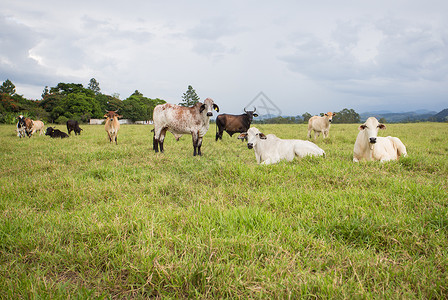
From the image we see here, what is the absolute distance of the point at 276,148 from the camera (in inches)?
248

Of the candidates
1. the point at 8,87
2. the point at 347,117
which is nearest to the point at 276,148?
the point at 347,117

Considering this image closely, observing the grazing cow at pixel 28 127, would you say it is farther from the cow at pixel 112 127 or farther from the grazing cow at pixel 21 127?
the cow at pixel 112 127

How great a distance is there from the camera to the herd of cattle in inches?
232

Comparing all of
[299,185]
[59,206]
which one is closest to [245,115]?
[299,185]

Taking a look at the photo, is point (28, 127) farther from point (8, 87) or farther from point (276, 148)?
point (8, 87)

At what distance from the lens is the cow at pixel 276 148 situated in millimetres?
6074

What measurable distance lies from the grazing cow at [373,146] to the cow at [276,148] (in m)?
0.91

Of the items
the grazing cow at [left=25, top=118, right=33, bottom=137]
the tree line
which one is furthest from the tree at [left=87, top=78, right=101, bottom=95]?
the grazing cow at [left=25, top=118, right=33, bottom=137]

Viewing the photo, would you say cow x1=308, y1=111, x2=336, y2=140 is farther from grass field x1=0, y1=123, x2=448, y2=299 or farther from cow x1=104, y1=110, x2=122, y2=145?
cow x1=104, y1=110, x2=122, y2=145

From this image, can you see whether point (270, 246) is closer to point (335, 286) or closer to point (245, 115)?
point (335, 286)

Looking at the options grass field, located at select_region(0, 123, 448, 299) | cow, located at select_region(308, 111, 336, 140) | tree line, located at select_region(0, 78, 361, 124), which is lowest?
grass field, located at select_region(0, 123, 448, 299)

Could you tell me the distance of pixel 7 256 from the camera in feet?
6.72

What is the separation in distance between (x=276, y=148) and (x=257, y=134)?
0.69m

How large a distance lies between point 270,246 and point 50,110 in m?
69.2
